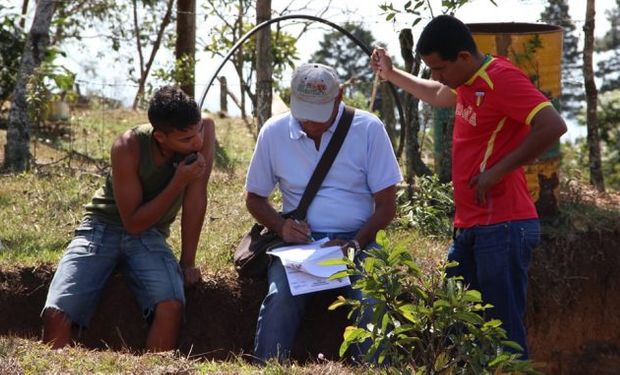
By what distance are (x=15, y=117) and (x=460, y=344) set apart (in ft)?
20.1

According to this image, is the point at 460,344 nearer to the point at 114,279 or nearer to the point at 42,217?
the point at 114,279

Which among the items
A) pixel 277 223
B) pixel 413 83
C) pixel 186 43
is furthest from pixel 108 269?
pixel 186 43

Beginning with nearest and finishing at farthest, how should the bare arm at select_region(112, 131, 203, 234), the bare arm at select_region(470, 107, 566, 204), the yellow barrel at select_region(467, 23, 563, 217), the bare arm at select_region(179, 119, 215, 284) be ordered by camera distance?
the bare arm at select_region(470, 107, 566, 204) → the bare arm at select_region(112, 131, 203, 234) → the bare arm at select_region(179, 119, 215, 284) → the yellow barrel at select_region(467, 23, 563, 217)

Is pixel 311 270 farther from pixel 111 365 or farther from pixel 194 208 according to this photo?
pixel 111 365

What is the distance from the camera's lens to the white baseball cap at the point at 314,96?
18.9ft

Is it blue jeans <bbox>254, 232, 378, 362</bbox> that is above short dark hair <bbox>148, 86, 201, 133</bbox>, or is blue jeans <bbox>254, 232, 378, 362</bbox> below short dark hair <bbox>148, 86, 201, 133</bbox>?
below

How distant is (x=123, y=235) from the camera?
19.1 ft

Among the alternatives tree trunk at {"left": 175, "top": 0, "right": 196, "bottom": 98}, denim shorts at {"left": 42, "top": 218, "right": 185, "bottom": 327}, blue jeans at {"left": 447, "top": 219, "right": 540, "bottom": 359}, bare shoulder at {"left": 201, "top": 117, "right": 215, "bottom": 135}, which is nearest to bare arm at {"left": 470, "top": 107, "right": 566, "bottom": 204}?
blue jeans at {"left": 447, "top": 219, "right": 540, "bottom": 359}

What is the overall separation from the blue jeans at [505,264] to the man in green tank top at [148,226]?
147cm

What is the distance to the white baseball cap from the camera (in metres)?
5.77

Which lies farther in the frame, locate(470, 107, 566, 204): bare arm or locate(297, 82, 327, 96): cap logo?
locate(297, 82, 327, 96): cap logo

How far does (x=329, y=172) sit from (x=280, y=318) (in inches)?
34.1

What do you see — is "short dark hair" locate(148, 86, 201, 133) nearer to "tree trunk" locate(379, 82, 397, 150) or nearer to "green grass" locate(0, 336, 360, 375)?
"green grass" locate(0, 336, 360, 375)

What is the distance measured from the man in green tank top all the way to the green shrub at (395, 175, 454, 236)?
1857mm
